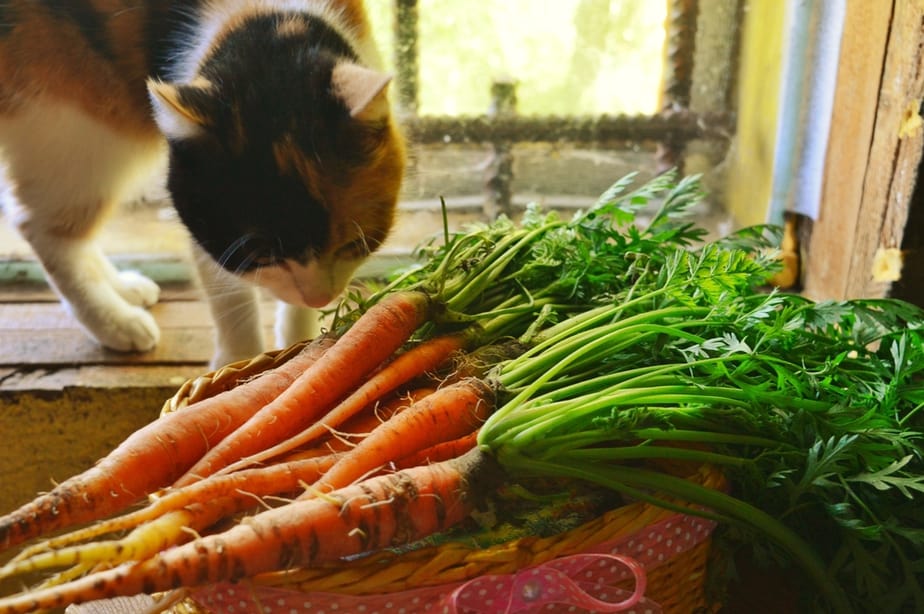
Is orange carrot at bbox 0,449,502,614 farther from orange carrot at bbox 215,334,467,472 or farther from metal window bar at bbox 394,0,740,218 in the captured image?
metal window bar at bbox 394,0,740,218

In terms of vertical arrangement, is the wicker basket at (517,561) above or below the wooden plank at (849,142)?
below

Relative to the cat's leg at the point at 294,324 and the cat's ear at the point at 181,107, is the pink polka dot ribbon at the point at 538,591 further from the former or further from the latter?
the cat's leg at the point at 294,324

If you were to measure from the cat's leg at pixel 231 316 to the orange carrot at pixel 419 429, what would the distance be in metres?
0.54

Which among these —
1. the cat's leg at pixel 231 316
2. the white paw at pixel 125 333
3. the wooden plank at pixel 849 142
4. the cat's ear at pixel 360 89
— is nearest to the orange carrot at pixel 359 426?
the cat's ear at pixel 360 89

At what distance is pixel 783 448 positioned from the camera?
2.39ft

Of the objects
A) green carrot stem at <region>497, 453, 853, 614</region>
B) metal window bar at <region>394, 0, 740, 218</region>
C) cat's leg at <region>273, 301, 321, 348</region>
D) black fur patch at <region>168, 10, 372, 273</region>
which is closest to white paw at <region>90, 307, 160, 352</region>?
cat's leg at <region>273, 301, 321, 348</region>

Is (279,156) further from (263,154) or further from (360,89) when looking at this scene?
(360,89)

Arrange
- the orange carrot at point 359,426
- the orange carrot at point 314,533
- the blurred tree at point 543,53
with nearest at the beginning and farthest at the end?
the orange carrot at point 314,533 < the orange carrot at point 359,426 < the blurred tree at point 543,53

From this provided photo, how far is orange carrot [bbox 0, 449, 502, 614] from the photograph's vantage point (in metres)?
0.57

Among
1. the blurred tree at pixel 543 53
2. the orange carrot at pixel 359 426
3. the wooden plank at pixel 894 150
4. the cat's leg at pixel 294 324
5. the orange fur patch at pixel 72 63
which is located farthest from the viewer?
the blurred tree at pixel 543 53

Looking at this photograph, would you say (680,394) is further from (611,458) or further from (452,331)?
(452,331)

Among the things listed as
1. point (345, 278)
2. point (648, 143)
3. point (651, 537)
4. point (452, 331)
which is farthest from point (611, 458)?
point (648, 143)

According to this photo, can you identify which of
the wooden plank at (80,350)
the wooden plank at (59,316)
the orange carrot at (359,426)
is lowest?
the wooden plank at (80,350)

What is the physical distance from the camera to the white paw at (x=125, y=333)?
130cm
